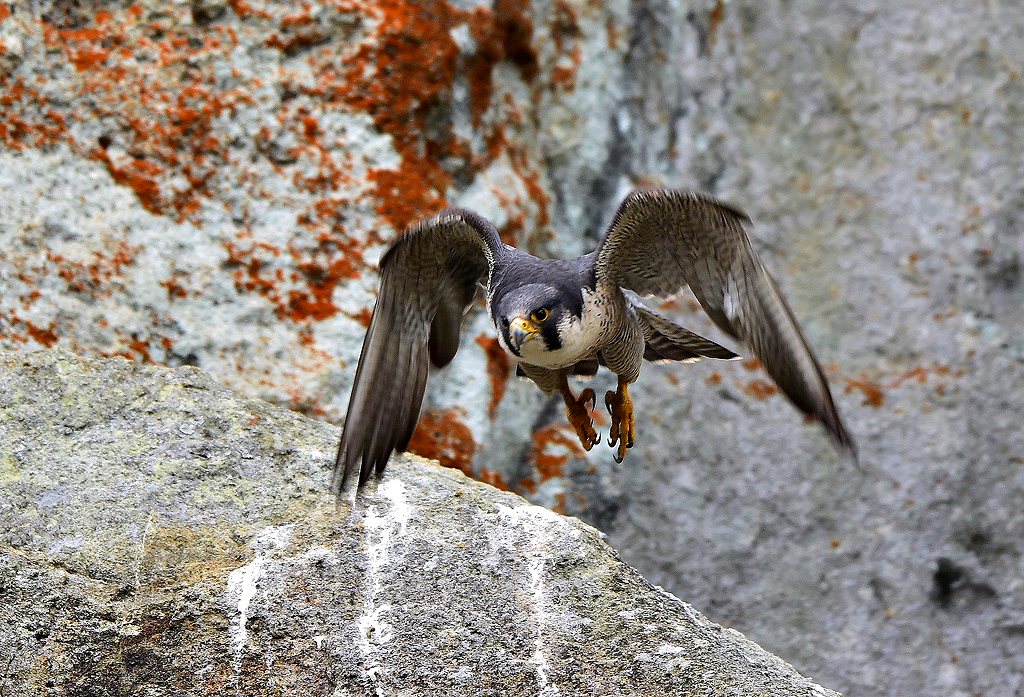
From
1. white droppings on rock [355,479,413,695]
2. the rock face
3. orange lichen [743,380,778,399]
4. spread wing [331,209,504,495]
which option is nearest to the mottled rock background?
orange lichen [743,380,778,399]

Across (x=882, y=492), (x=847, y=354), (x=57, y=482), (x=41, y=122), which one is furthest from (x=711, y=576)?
(x=41, y=122)

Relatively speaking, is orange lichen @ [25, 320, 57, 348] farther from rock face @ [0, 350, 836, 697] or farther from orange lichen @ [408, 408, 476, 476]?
orange lichen @ [408, 408, 476, 476]

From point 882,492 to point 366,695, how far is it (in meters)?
2.89

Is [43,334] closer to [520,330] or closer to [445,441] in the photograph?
[445,441]

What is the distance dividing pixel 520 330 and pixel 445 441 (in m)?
1.25

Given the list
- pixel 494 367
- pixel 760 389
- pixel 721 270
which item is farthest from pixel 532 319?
pixel 760 389

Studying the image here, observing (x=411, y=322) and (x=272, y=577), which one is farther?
(x=411, y=322)

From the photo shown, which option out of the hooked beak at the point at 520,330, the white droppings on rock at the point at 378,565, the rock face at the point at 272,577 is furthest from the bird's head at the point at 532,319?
the white droppings on rock at the point at 378,565

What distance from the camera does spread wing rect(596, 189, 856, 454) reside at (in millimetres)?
3166

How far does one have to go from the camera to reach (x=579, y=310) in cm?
352

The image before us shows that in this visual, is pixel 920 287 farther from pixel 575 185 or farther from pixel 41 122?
pixel 41 122

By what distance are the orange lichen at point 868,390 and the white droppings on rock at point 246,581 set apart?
2.93 metres

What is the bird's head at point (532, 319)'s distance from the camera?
339 centimetres

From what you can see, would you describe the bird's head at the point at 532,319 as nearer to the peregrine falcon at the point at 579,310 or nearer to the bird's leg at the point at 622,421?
the peregrine falcon at the point at 579,310
